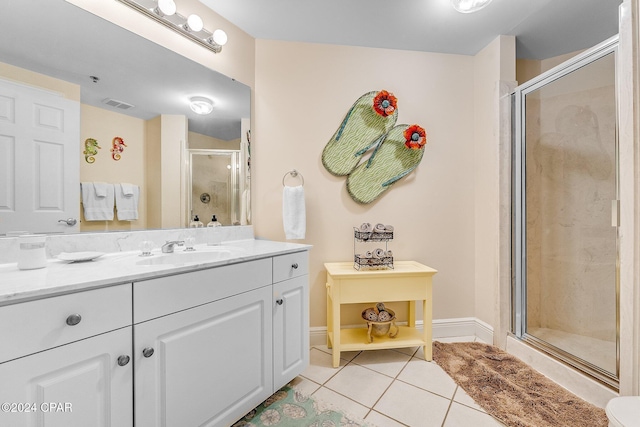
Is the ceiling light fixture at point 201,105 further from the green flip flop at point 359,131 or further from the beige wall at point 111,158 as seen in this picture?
the green flip flop at point 359,131

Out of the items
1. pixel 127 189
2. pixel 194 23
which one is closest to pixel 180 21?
pixel 194 23

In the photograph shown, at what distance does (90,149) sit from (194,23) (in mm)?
943

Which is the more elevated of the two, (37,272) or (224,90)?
(224,90)

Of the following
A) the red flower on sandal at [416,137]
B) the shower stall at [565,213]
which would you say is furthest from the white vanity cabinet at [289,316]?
the shower stall at [565,213]

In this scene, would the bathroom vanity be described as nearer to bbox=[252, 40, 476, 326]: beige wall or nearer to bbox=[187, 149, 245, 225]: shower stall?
bbox=[187, 149, 245, 225]: shower stall

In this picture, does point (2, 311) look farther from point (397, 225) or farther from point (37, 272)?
point (397, 225)

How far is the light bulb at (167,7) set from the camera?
1.47 meters

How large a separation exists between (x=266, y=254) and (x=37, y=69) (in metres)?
1.26

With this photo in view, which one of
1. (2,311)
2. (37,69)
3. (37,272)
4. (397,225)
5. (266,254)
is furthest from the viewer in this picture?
(397,225)

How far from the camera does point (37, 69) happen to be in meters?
1.16

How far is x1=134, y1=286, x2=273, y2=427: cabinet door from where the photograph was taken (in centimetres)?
94

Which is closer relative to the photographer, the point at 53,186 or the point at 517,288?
the point at 53,186

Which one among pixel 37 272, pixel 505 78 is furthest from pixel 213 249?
pixel 505 78

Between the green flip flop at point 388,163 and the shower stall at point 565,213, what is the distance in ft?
2.35
